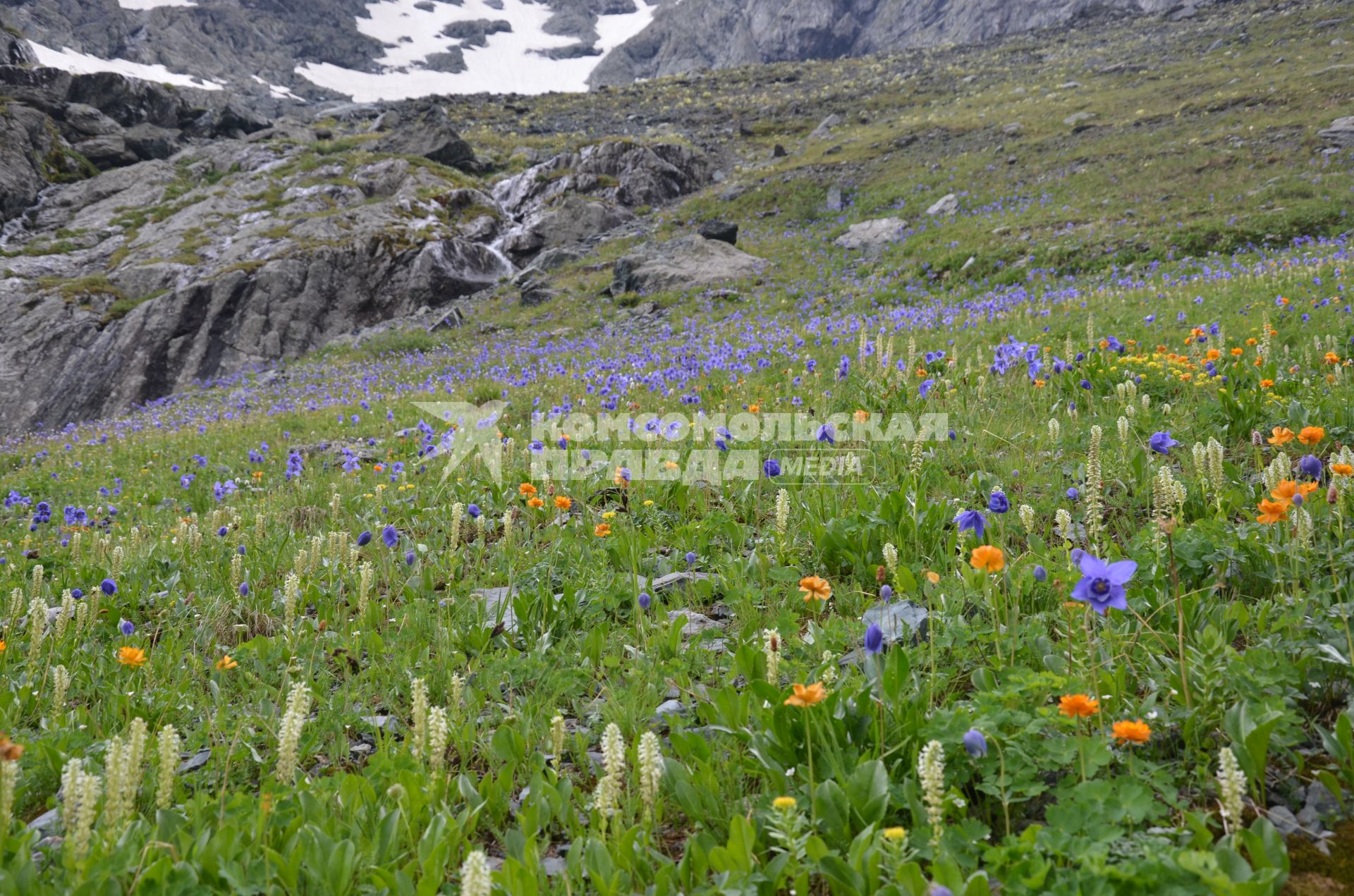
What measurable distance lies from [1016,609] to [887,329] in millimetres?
10339

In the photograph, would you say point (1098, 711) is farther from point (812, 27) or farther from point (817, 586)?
point (812, 27)

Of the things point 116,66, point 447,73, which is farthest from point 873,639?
point 447,73

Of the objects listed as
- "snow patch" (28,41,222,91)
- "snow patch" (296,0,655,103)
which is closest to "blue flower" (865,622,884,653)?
"snow patch" (28,41,222,91)

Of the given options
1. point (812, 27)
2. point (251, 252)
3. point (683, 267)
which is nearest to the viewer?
point (683, 267)

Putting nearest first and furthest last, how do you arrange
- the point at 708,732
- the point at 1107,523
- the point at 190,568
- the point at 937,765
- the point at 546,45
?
the point at 937,765 → the point at 708,732 → the point at 1107,523 → the point at 190,568 → the point at 546,45

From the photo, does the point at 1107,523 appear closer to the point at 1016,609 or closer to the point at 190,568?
the point at 1016,609

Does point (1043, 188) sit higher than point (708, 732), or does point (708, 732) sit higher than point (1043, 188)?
point (1043, 188)

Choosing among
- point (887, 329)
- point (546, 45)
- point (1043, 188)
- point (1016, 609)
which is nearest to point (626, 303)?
point (887, 329)

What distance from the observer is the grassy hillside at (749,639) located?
1.75 m

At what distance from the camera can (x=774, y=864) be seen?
171 cm

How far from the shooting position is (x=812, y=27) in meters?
136

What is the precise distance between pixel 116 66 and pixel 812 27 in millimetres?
130014

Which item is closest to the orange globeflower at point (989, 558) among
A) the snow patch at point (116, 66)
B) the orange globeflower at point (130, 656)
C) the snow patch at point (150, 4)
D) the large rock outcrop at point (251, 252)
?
the orange globeflower at point (130, 656)

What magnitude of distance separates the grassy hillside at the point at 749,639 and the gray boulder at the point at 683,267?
14.5 metres
